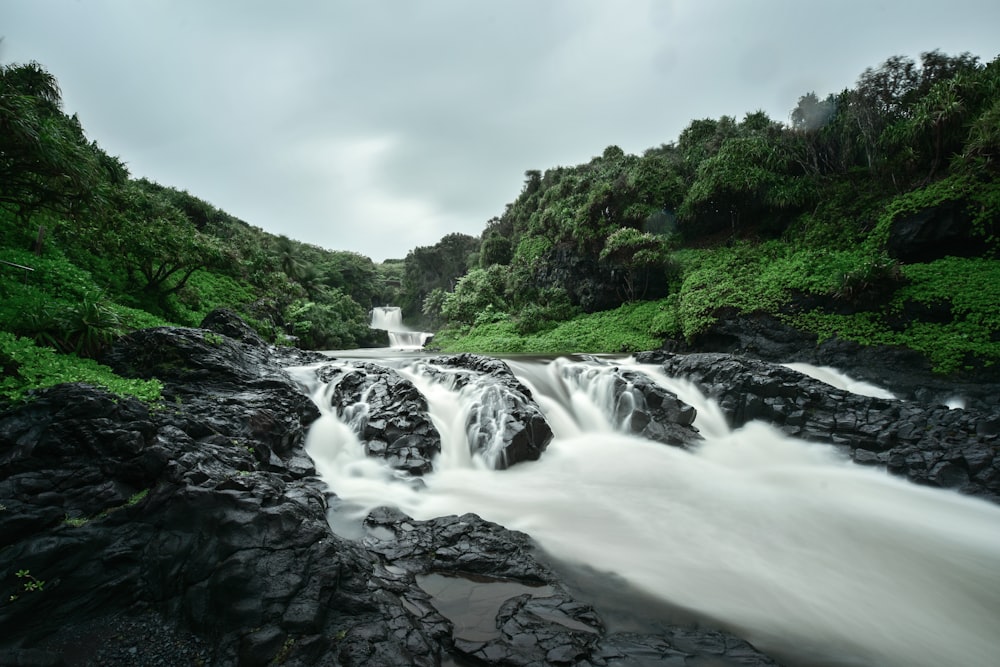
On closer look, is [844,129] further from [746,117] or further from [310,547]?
[310,547]

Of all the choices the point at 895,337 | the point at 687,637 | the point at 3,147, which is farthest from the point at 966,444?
the point at 3,147

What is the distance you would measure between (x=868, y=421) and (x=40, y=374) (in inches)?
494

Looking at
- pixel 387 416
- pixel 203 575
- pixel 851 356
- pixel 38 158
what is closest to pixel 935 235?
pixel 851 356

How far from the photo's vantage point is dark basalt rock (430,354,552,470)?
684 centimetres

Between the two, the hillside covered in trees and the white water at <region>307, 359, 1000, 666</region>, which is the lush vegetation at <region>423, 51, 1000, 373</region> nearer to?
the hillside covered in trees

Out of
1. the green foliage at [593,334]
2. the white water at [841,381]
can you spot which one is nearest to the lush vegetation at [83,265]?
the green foliage at [593,334]

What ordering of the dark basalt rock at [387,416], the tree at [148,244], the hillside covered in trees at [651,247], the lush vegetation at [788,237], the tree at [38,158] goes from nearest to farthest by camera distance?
1. the tree at [38,158]
2. the hillside covered in trees at [651,247]
3. the dark basalt rock at [387,416]
4. the tree at [148,244]
5. the lush vegetation at [788,237]

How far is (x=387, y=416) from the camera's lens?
23.4ft

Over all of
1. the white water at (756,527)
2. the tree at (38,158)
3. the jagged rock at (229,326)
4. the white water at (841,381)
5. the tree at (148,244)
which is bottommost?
the white water at (756,527)

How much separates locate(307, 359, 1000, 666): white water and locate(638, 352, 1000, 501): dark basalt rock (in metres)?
0.30

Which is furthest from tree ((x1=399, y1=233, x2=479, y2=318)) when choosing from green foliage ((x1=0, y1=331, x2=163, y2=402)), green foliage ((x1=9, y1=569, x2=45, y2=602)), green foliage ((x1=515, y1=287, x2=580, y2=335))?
green foliage ((x1=9, y1=569, x2=45, y2=602))

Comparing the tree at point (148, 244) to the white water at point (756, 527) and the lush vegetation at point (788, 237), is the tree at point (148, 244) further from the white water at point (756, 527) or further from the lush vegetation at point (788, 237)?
the lush vegetation at point (788, 237)

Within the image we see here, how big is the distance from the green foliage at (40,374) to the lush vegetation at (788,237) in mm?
15770

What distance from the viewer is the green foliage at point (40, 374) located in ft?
11.4
